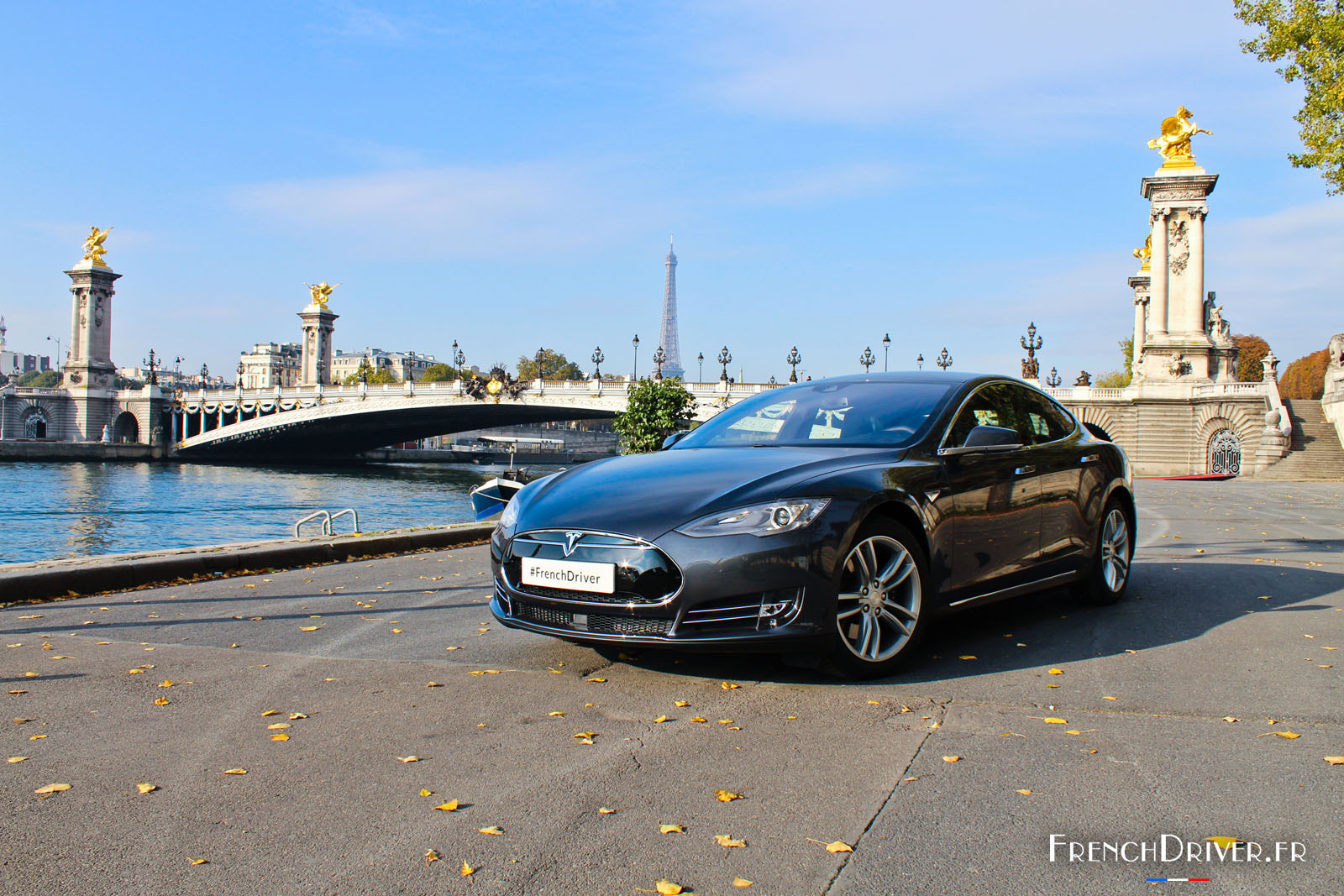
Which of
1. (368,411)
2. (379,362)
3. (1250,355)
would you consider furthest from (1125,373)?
(379,362)

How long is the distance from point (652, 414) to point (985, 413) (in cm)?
3926

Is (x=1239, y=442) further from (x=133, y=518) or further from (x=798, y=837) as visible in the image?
(x=798, y=837)

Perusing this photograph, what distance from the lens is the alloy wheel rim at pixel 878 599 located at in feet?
13.8

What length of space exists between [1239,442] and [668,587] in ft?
151

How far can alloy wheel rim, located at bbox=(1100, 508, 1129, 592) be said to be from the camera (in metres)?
6.19

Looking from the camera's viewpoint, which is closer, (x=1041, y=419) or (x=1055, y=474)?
(x=1055, y=474)

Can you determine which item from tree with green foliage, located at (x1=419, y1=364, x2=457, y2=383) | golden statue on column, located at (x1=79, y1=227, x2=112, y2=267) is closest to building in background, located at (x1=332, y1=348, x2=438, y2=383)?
tree with green foliage, located at (x1=419, y1=364, x2=457, y2=383)

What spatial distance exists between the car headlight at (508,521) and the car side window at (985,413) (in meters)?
2.04

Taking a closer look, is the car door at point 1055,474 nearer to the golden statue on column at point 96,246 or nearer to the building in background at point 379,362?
the golden statue on column at point 96,246

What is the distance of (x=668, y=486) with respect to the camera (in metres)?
4.33

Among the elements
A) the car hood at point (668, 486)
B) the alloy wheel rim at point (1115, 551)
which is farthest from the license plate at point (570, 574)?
the alloy wheel rim at point (1115, 551)

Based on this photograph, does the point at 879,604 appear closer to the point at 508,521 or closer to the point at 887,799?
the point at 887,799

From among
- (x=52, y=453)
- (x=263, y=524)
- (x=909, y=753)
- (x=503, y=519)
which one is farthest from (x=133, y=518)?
(x=52, y=453)

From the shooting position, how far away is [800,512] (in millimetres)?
4047
